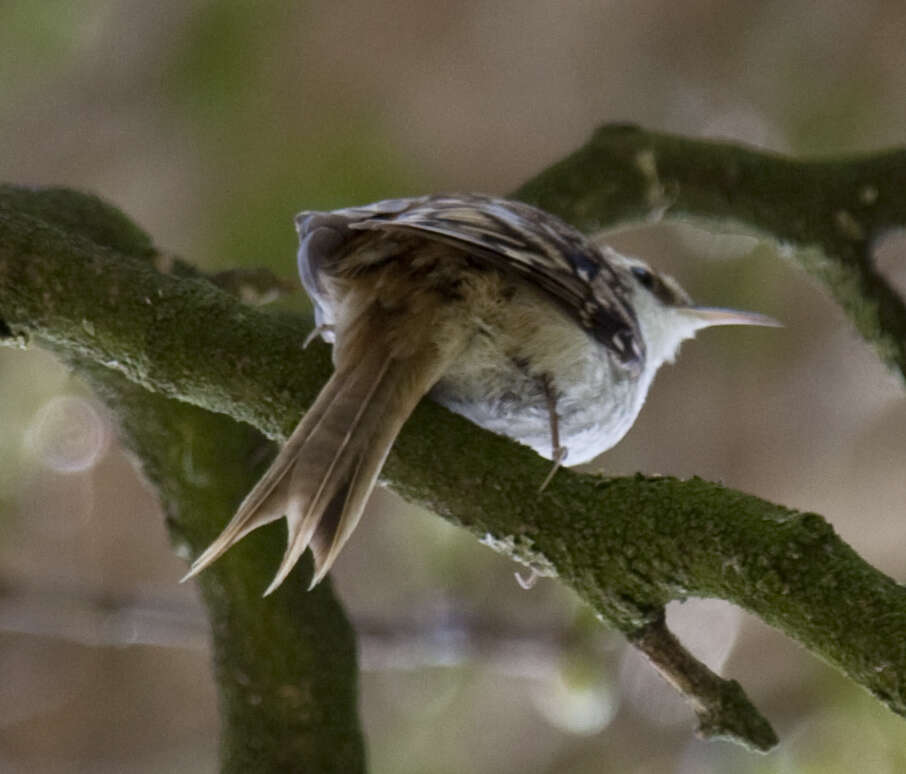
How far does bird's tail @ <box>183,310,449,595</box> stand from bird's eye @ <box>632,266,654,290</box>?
4.14 ft

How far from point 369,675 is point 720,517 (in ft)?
14.0

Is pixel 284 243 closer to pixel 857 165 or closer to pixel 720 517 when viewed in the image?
pixel 857 165

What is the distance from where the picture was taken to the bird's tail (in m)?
1.47

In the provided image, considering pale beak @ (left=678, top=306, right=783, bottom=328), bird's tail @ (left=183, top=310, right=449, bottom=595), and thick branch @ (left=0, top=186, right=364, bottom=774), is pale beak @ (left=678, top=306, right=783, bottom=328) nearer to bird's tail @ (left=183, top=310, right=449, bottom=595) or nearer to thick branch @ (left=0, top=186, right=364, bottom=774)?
thick branch @ (left=0, top=186, right=364, bottom=774)

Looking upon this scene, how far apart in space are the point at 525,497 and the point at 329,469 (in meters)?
0.25

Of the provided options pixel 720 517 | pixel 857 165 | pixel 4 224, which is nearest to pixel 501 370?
pixel 720 517

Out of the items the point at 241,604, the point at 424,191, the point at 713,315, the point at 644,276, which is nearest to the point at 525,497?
the point at 241,604

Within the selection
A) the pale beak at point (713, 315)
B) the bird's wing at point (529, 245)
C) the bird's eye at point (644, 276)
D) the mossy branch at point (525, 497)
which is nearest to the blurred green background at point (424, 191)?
the pale beak at point (713, 315)

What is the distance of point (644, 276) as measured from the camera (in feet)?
9.25

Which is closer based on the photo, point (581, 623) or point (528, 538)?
point (528, 538)

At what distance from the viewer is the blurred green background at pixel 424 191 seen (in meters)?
5.03

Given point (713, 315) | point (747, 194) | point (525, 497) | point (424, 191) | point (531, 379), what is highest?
point (747, 194)

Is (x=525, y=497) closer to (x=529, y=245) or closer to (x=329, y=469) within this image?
(x=329, y=469)

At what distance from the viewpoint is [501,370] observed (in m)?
1.95
